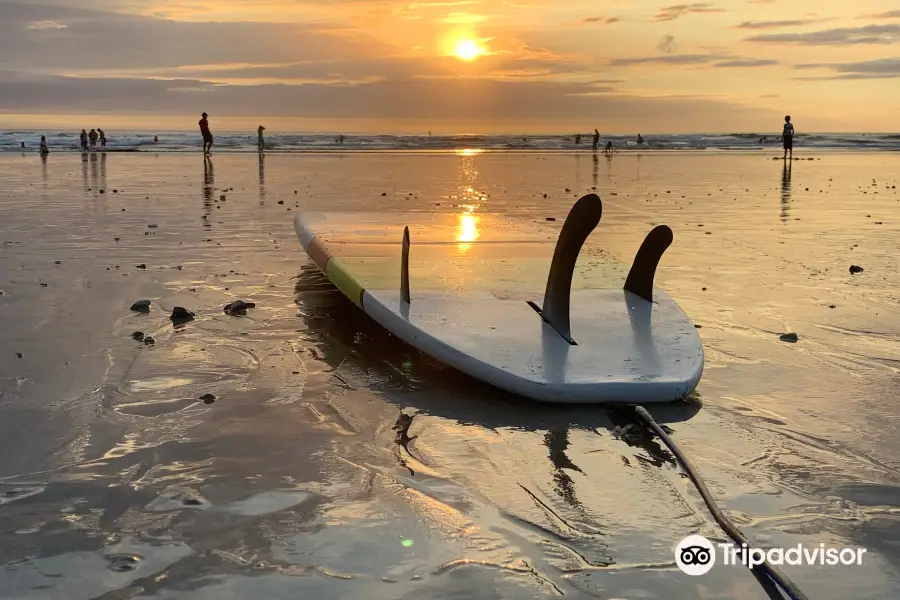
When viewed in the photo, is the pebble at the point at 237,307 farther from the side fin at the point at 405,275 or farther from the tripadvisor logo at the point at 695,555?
the tripadvisor logo at the point at 695,555

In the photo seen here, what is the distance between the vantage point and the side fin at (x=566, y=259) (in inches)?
199

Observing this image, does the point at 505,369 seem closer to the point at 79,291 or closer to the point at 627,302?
the point at 627,302

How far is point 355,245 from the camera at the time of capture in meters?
7.70

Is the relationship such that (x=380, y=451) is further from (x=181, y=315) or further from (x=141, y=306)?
(x=141, y=306)

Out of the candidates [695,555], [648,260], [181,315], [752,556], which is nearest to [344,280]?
[181,315]

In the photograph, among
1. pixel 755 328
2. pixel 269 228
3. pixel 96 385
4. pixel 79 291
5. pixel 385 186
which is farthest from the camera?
pixel 385 186

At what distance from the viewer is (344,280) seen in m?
6.41

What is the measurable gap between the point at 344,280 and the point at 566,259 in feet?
5.94

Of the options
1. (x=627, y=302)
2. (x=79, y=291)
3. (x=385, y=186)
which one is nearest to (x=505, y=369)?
(x=627, y=302)

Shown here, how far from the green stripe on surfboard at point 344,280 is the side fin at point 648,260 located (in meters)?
1.85

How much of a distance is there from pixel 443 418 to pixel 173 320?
2816 mm

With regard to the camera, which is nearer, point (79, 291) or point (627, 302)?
point (627, 302)

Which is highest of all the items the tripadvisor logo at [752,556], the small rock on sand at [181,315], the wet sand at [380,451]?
the small rock on sand at [181,315]

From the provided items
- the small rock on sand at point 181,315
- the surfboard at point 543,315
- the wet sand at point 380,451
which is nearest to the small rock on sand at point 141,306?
the wet sand at point 380,451
